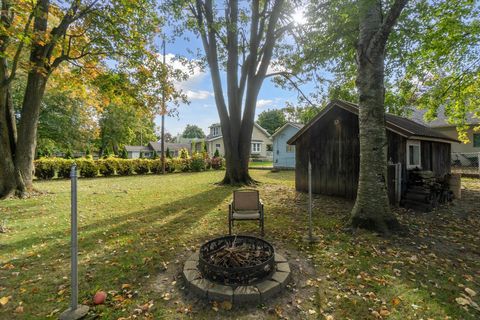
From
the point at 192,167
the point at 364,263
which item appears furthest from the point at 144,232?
the point at 192,167

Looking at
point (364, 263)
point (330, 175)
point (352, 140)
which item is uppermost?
point (352, 140)

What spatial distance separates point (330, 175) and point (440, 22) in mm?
7389

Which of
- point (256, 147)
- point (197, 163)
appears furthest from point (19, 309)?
point (256, 147)

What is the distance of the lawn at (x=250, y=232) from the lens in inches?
108

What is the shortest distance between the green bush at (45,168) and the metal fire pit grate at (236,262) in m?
16.9

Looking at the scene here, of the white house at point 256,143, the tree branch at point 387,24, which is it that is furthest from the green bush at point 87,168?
the white house at point 256,143

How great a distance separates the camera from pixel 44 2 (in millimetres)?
8711

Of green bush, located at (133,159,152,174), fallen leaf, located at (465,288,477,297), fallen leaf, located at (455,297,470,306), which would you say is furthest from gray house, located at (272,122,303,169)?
fallen leaf, located at (455,297,470,306)

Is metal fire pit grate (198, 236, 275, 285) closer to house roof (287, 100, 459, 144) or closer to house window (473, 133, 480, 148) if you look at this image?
house roof (287, 100, 459, 144)

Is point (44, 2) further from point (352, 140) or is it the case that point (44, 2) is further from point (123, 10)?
point (352, 140)

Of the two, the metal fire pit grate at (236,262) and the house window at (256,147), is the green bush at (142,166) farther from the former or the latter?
the house window at (256,147)

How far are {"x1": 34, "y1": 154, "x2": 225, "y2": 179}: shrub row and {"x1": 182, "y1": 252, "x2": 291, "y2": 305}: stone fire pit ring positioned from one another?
1575 centimetres

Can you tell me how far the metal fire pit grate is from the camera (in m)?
2.98

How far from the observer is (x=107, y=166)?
18.2m
